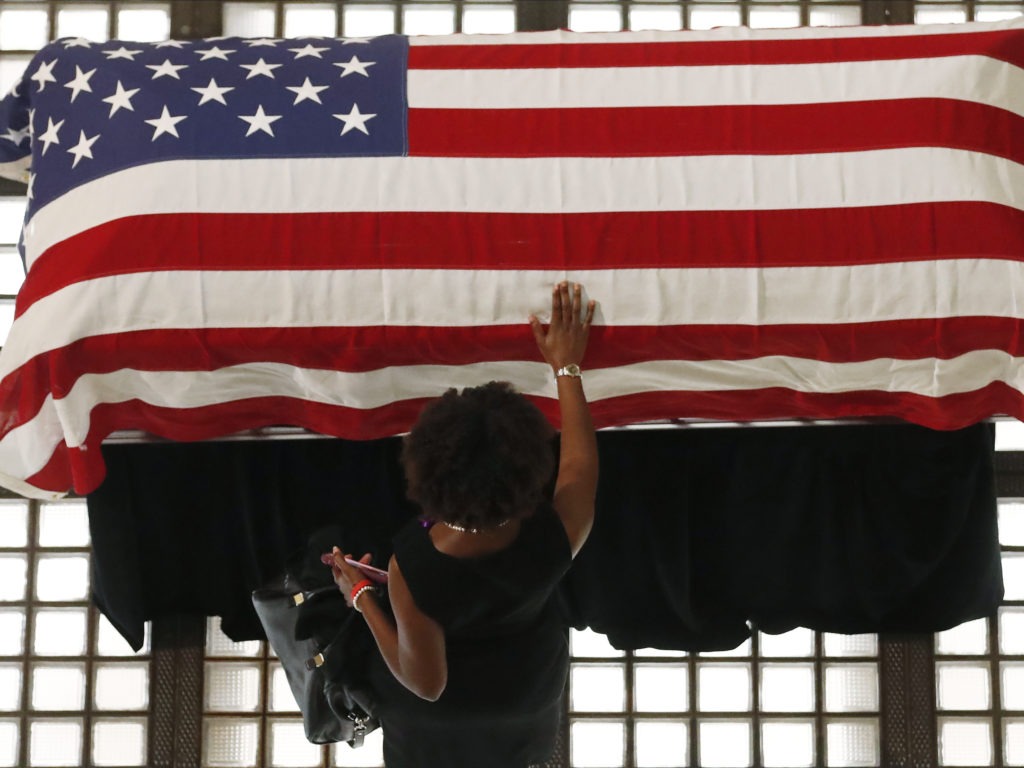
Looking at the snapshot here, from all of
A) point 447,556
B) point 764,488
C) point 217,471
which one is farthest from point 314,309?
point 764,488

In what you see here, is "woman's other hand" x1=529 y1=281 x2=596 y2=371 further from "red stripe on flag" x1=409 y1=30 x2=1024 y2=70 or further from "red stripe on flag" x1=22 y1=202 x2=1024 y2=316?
"red stripe on flag" x1=409 y1=30 x2=1024 y2=70

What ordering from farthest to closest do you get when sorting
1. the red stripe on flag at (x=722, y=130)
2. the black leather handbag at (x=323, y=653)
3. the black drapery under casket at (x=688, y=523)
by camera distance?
the black drapery under casket at (x=688, y=523), the black leather handbag at (x=323, y=653), the red stripe on flag at (x=722, y=130)

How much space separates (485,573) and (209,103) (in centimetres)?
131

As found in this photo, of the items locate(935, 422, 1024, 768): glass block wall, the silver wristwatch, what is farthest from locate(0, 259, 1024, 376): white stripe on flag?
locate(935, 422, 1024, 768): glass block wall

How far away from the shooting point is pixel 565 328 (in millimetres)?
2371

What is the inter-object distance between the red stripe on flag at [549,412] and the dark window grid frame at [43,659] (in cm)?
127

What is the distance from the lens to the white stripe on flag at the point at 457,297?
7.87ft

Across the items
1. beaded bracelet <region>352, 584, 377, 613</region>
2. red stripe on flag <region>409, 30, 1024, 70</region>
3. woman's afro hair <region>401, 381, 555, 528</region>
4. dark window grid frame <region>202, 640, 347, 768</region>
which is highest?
red stripe on flag <region>409, 30, 1024, 70</region>

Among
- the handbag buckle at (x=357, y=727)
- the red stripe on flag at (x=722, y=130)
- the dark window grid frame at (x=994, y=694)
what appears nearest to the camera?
the red stripe on flag at (x=722, y=130)

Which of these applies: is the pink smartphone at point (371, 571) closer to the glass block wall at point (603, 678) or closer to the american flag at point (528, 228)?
the american flag at point (528, 228)

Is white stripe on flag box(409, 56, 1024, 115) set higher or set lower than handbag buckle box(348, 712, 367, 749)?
higher

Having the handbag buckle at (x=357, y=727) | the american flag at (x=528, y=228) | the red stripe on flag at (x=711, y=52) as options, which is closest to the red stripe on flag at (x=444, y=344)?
the american flag at (x=528, y=228)

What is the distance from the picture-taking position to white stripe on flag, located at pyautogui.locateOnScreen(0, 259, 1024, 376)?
240 centimetres

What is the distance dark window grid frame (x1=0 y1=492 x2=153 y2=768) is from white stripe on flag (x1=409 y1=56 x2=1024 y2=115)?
7.61 feet
